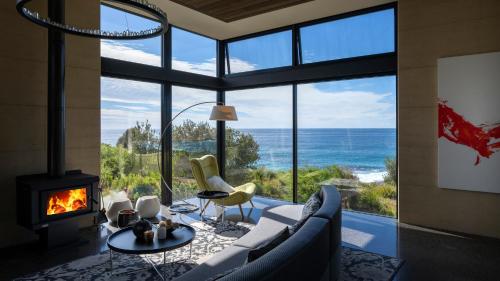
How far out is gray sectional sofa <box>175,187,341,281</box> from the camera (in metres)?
1.53

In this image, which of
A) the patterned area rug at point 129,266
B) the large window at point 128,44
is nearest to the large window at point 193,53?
the large window at point 128,44

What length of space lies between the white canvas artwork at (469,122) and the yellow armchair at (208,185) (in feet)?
9.47

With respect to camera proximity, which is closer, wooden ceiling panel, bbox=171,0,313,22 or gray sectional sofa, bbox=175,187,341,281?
gray sectional sofa, bbox=175,187,341,281

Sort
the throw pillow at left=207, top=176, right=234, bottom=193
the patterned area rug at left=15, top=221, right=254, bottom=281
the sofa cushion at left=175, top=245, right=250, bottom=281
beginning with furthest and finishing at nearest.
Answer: the throw pillow at left=207, top=176, right=234, bottom=193 → the patterned area rug at left=15, top=221, right=254, bottom=281 → the sofa cushion at left=175, top=245, right=250, bottom=281

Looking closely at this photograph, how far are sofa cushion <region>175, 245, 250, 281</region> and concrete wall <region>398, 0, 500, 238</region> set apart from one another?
3.34m

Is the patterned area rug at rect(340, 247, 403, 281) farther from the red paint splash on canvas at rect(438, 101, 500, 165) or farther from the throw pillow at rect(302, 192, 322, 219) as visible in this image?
the red paint splash on canvas at rect(438, 101, 500, 165)

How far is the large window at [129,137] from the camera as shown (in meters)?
5.40

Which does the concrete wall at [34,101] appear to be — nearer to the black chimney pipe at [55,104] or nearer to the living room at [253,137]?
the living room at [253,137]

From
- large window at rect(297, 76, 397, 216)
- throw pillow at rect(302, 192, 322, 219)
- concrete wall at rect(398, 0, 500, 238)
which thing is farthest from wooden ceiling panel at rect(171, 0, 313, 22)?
throw pillow at rect(302, 192, 322, 219)

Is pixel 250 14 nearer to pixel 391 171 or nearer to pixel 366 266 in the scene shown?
pixel 391 171

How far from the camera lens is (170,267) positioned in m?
3.46

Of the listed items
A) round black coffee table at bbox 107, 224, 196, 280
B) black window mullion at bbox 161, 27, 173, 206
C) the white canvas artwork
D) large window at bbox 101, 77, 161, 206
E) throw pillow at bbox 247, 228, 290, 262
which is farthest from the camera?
black window mullion at bbox 161, 27, 173, 206

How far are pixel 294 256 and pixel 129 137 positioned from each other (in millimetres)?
4703

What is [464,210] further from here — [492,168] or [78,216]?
[78,216]
